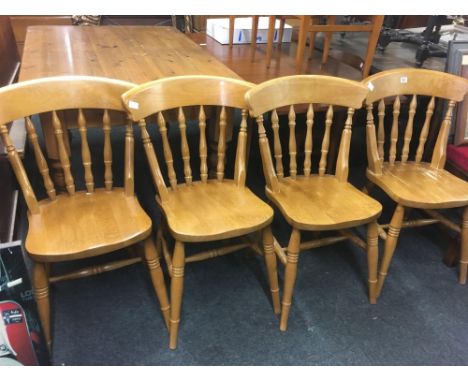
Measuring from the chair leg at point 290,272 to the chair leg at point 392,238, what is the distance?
0.44 m

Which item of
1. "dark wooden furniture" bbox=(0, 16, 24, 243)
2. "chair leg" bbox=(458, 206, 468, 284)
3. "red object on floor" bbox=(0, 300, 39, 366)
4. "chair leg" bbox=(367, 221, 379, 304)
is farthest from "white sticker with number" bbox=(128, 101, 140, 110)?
"chair leg" bbox=(458, 206, 468, 284)

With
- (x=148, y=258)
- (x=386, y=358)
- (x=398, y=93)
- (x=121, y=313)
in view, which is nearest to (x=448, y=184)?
(x=398, y=93)

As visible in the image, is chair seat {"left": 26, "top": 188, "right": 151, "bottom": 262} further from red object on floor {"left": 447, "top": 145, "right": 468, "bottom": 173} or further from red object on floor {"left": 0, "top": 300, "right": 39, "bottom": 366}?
red object on floor {"left": 447, "top": 145, "right": 468, "bottom": 173}

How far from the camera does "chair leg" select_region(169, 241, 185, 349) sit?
56.9 inches

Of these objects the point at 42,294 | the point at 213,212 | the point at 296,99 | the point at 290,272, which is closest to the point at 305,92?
the point at 296,99

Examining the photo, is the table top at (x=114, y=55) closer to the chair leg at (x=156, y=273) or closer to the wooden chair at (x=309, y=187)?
the wooden chair at (x=309, y=187)

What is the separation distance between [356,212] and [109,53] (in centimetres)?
146

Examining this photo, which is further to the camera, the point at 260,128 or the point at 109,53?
the point at 109,53

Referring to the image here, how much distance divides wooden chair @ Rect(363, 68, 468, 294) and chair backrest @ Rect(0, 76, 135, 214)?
3.39 ft

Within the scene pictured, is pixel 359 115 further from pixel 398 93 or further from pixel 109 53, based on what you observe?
pixel 109 53

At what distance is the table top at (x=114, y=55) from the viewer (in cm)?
180

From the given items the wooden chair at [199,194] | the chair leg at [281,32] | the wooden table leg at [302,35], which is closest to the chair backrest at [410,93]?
the wooden table leg at [302,35]

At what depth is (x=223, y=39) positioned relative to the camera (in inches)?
111

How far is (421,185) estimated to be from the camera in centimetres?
178
